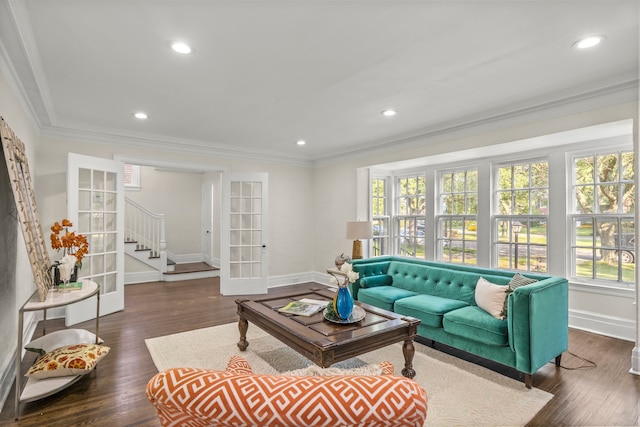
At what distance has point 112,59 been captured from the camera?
2695mm

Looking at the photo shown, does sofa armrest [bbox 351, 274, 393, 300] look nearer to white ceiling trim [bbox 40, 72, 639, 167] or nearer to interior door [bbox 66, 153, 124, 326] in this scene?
white ceiling trim [bbox 40, 72, 639, 167]

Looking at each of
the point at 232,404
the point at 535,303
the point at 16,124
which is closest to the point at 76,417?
the point at 232,404

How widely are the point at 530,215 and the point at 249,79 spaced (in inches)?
154

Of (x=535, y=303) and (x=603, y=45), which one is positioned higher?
(x=603, y=45)

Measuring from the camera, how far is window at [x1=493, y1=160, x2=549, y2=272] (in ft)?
14.1

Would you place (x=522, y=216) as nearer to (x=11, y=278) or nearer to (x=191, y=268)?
(x=11, y=278)

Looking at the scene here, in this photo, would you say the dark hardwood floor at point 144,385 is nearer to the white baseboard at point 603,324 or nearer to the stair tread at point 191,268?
the white baseboard at point 603,324

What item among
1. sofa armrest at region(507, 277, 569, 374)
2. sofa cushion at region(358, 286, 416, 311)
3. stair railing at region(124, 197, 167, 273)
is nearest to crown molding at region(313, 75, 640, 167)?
sofa armrest at region(507, 277, 569, 374)

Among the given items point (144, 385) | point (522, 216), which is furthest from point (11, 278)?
point (522, 216)

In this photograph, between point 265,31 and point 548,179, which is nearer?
point 265,31

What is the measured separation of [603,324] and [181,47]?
5073 millimetres

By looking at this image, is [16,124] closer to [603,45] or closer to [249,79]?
[249,79]

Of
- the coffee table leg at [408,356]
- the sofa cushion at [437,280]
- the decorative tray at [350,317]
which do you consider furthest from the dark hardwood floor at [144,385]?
the decorative tray at [350,317]

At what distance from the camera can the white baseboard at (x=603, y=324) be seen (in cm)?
351
